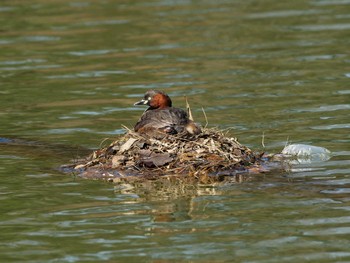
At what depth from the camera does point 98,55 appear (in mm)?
21125

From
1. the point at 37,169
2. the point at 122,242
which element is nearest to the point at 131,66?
the point at 37,169

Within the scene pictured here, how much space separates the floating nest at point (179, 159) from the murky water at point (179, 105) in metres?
0.31

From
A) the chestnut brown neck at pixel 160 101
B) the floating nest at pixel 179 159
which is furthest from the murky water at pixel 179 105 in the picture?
the chestnut brown neck at pixel 160 101

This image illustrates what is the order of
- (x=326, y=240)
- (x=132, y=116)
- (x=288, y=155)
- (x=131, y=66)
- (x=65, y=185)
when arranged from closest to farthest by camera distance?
(x=326, y=240)
(x=65, y=185)
(x=288, y=155)
(x=132, y=116)
(x=131, y=66)

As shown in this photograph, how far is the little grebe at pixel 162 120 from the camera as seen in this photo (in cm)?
1277

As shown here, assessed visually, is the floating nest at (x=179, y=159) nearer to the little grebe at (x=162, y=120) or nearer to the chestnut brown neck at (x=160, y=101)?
the little grebe at (x=162, y=120)

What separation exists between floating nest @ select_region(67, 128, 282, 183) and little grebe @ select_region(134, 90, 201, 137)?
4.2 inches

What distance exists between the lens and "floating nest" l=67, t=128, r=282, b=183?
12.4 meters

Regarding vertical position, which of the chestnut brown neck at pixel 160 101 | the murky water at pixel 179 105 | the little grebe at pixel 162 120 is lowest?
the murky water at pixel 179 105

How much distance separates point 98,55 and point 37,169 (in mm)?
8001

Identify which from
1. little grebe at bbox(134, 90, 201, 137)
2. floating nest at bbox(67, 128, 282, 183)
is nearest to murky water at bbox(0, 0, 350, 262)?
floating nest at bbox(67, 128, 282, 183)

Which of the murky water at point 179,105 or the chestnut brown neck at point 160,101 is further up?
the chestnut brown neck at point 160,101

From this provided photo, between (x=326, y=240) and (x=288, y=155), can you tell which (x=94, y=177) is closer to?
(x=288, y=155)

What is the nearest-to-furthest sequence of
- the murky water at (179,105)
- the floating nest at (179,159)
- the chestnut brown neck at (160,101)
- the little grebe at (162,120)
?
1. the murky water at (179,105)
2. the floating nest at (179,159)
3. the little grebe at (162,120)
4. the chestnut brown neck at (160,101)
